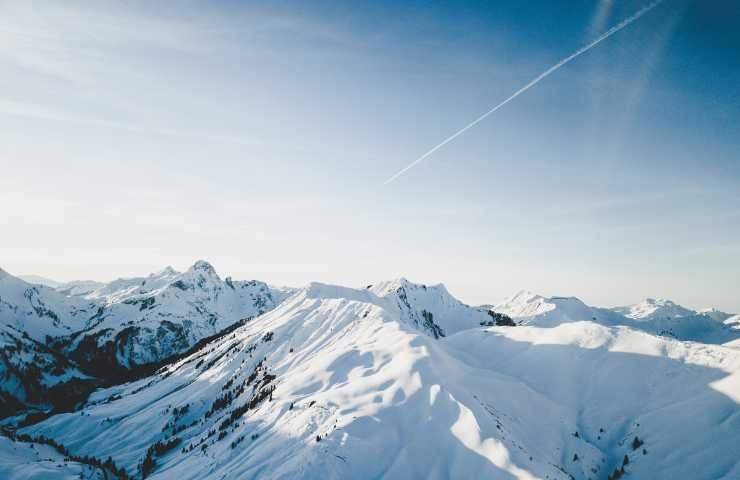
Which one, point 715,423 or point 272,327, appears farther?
Result: point 272,327

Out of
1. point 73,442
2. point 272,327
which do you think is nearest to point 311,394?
point 272,327

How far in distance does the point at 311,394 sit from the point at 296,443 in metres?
18.1

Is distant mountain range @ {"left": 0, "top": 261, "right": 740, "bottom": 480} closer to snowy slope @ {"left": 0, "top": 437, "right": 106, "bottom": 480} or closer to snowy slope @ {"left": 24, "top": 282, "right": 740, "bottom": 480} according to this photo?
snowy slope @ {"left": 24, "top": 282, "right": 740, "bottom": 480}

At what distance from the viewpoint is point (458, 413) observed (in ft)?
162

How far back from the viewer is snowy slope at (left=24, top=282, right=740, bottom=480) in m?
43.6

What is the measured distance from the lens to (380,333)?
91.2 metres

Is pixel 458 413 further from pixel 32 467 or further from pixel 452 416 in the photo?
pixel 32 467

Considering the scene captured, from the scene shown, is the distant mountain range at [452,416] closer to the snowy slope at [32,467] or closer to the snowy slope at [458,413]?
the snowy slope at [458,413]

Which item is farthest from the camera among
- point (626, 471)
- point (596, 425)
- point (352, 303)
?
point (352, 303)

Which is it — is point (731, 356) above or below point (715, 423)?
above

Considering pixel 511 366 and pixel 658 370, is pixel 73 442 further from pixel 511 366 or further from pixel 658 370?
pixel 658 370

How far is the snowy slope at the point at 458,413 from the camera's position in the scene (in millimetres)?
43562

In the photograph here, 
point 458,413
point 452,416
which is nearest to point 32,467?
point 452,416

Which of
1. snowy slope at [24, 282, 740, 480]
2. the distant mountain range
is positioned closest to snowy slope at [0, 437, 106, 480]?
the distant mountain range
